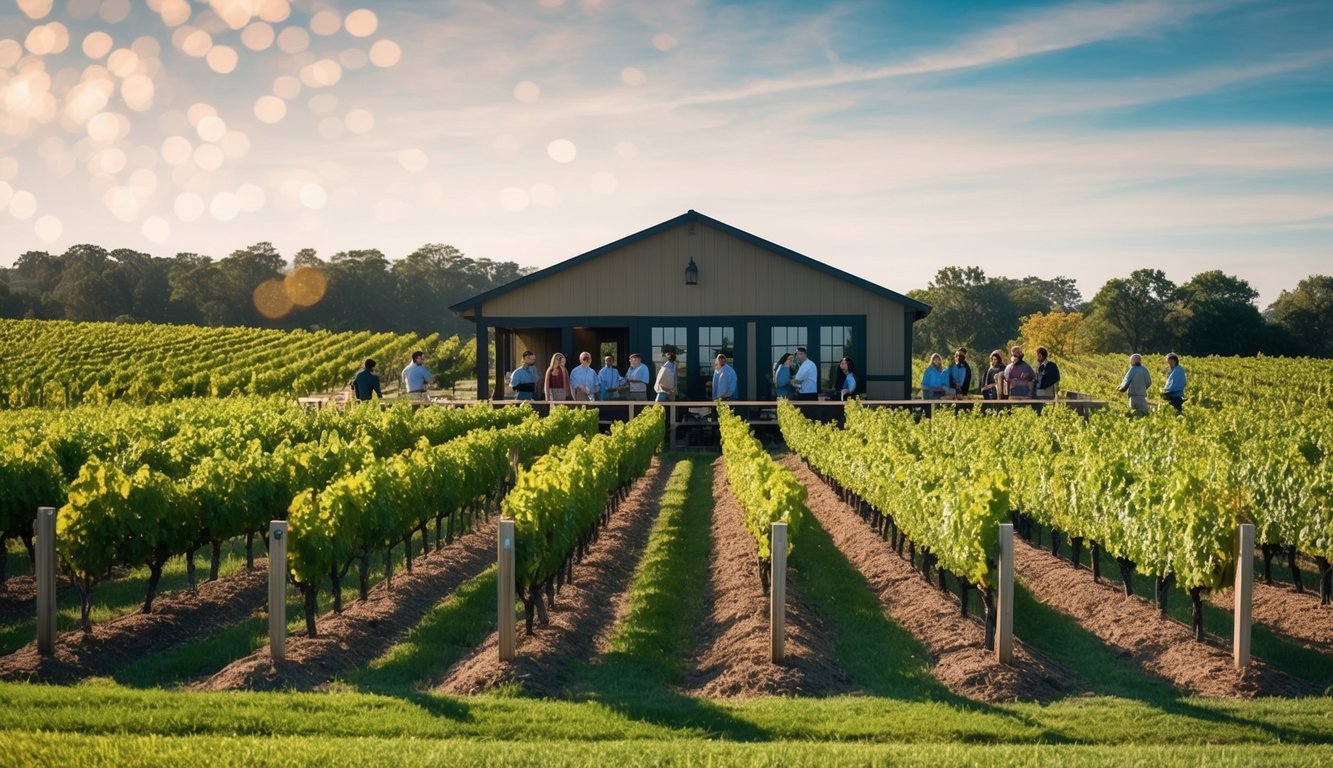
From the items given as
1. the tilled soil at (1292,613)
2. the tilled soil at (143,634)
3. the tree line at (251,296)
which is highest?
the tree line at (251,296)

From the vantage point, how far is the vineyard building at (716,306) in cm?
2473

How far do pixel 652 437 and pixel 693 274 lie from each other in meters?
7.26

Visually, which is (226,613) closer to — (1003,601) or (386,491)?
(386,491)

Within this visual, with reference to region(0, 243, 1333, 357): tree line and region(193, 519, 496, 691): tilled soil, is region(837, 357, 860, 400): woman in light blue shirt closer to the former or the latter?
region(193, 519, 496, 691): tilled soil

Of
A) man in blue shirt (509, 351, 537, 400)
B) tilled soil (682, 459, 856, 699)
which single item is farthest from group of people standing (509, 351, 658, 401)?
tilled soil (682, 459, 856, 699)

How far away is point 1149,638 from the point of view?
336 inches

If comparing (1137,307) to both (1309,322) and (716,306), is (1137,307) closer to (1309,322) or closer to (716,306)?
(1309,322)

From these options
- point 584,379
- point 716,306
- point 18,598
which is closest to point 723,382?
point 584,379

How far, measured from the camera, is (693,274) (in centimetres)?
Result: 2478

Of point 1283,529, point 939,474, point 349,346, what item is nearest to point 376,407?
point 939,474

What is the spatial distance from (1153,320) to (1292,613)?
79.7 metres

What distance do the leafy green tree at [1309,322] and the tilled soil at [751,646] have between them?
76.9 meters

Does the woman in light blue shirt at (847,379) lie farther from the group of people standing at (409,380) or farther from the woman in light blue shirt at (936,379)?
the group of people standing at (409,380)

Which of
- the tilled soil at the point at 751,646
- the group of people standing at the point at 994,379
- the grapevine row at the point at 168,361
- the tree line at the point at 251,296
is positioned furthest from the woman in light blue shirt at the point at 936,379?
the tree line at the point at 251,296
